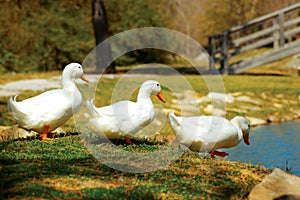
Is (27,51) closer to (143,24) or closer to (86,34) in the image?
(86,34)

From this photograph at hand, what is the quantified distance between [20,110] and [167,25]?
2512 centimetres

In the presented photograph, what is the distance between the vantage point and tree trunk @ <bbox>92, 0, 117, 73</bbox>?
20.0m

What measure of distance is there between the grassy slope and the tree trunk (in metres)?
12.3

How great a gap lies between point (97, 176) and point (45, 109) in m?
2.00

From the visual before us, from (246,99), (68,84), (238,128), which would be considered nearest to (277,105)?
(246,99)

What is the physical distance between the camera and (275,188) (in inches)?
221

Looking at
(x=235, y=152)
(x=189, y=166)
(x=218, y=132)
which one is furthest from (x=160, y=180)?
(x=235, y=152)

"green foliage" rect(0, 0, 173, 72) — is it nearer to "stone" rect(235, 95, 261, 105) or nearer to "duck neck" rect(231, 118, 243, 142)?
"stone" rect(235, 95, 261, 105)

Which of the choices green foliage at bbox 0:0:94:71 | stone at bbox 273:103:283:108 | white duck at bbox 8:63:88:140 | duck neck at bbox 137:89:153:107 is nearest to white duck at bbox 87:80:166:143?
duck neck at bbox 137:89:153:107

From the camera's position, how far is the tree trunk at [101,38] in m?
20.0

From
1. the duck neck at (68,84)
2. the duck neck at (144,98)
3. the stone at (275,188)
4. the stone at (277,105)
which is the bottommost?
the stone at (275,188)

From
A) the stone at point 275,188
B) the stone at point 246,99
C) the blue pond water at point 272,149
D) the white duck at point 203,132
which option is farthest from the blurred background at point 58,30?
the stone at point 275,188

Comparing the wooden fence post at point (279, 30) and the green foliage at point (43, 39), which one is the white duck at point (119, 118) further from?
the green foliage at point (43, 39)

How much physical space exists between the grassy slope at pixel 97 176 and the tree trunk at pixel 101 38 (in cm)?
1229
